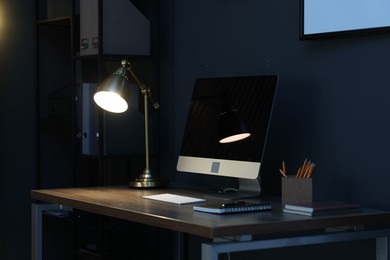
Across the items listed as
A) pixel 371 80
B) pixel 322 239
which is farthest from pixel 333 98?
pixel 322 239

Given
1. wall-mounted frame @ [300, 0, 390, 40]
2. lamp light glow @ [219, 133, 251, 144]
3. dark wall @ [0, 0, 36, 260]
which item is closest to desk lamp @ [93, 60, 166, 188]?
lamp light glow @ [219, 133, 251, 144]

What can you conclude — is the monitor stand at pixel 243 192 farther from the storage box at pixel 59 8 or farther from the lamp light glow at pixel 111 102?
the storage box at pixel 59 8

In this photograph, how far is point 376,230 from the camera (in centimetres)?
242

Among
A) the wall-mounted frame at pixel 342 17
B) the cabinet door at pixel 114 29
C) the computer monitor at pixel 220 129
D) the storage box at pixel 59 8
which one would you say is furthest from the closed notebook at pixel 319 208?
the storage box at pixel 59 8

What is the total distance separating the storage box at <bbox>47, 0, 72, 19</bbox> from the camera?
4141mm

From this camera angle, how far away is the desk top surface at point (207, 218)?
2152mm

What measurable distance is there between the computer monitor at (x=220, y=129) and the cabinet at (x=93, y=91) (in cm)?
55

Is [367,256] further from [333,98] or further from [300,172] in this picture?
[333,98]

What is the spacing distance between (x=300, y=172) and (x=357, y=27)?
0.53 metres

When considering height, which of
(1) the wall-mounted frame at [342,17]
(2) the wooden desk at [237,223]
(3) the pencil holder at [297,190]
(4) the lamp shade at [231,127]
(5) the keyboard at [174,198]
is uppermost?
(1) the wall-mounted frame at [342,17]

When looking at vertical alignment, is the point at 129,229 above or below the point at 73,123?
below

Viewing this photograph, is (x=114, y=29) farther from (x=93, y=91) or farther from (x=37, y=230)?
(x=37, y=230)

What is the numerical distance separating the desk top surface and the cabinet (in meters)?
0.67

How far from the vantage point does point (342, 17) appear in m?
2.65
